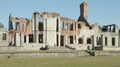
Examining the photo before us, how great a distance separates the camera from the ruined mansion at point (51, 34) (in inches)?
1837

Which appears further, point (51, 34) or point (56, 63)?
point (51, 34)

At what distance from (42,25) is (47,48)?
6451 millimetres

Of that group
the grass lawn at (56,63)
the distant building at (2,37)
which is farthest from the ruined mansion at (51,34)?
the grass lawn at (56,63)

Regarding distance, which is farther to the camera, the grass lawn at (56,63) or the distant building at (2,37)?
the distant building at (2,37)

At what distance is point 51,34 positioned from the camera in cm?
5059

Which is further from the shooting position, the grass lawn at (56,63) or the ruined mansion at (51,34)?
the ruined mansion at (51,34)

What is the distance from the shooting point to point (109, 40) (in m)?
56.4

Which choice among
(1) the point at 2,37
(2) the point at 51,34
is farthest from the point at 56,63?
(2) the point at 51,34

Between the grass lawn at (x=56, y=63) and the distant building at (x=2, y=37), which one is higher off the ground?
the distant building at (x=2, y=37)

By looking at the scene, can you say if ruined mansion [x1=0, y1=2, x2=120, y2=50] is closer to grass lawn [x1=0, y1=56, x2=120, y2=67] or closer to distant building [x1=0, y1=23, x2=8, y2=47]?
distant building [x1=0, y1=23, x2=8, y2=47]

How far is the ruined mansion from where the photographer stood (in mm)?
46656

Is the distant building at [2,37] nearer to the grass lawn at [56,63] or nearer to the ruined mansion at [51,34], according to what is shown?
the ruined mansion at [51,34]

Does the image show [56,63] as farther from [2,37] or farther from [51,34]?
→ [51,34]

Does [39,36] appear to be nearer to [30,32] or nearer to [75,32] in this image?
[30,32]
